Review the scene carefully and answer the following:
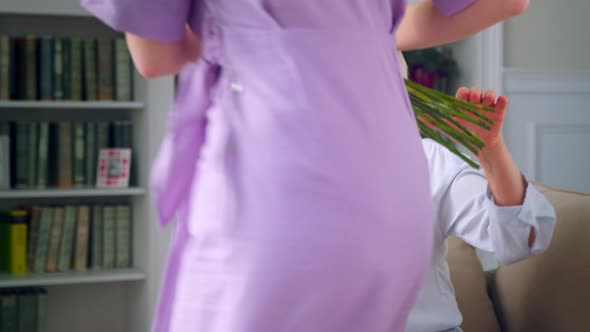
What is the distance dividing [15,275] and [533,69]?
2636 mm

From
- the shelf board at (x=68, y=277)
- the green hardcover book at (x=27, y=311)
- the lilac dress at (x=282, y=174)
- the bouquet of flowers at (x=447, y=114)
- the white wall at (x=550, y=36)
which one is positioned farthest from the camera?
the white wall at (x=550, y=36)

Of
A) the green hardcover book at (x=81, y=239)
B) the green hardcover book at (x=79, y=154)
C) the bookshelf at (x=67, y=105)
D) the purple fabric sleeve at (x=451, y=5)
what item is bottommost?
the green hardcover book at (x=81, y=239)

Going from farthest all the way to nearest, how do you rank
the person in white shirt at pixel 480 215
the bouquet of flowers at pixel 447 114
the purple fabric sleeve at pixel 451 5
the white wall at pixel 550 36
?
the white wall at pixel 550 36 < the person in white shirt at pixel 480 215 < the bouquet of flowers at pixel 447 114 < the purple fabric sleeve at pixel 451 5

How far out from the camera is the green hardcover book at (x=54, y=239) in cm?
388

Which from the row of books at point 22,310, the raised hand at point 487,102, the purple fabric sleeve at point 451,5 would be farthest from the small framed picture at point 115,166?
the purple fabric sleeve at point 451,5

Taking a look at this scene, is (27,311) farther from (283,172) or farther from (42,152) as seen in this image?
(283,172)

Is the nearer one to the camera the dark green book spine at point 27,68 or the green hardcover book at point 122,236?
the dark green book spine at point 27,68

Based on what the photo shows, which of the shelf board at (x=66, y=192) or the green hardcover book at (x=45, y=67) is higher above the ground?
the green hardcover book at (x=45, y=67)

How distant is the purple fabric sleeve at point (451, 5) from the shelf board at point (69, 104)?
3.09 m

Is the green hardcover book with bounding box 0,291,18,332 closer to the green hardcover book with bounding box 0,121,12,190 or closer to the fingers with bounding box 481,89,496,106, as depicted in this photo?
the green hardcover book with bounding box 0,121,12,190

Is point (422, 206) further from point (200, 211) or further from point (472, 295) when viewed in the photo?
point (472, 295)

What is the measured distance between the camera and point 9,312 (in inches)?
149

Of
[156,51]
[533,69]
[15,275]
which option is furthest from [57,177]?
[156,51]

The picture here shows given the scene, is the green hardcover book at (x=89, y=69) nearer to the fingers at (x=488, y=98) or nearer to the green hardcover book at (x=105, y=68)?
the green hardcover book at (x=105, y=68)
